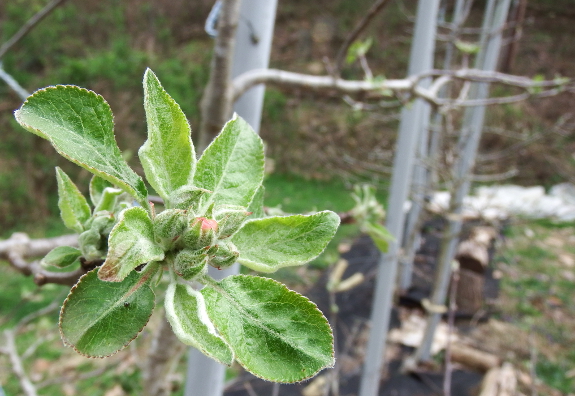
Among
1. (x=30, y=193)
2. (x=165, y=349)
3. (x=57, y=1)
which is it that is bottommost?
(x=30, y=193)

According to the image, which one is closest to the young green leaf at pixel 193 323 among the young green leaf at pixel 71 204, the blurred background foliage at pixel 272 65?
the young green leaf at pixel 71 204

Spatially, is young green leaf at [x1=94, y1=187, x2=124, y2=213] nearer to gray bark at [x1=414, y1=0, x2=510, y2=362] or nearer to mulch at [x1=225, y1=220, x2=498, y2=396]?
mulch at [x1=225, y1=220, x2=498, y2=396]

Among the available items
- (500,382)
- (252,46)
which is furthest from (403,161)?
(500,382)

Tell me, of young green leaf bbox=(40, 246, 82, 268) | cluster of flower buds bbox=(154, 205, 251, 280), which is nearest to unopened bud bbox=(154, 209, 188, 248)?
cluster of flower buds bbox=(154, 205, 251, 280)

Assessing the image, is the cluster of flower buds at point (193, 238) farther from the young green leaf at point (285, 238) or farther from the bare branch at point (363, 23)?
the bare branch at point (363, 23)

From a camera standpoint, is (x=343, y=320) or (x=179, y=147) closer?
(x=179, y=147)

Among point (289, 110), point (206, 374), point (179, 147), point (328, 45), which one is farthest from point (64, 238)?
point (328, 45)

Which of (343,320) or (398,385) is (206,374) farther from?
(343,320)
